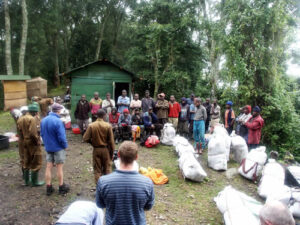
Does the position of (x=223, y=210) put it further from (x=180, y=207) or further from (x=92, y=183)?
(x=92, y=183)

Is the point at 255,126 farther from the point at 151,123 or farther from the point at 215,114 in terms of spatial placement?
the point at 151,123

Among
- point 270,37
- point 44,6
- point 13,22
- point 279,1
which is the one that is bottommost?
point 270,37

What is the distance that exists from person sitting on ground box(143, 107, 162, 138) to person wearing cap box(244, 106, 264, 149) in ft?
10.6

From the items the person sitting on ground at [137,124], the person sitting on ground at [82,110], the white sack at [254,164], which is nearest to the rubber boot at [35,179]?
the person sitting on ground at [82,110]

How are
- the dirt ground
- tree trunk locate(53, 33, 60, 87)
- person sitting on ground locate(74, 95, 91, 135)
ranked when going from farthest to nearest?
tree trunk locate(53, 33, 60, 87) < person sitting on ground locate(74, 95, 91, 135) < the dirt ground

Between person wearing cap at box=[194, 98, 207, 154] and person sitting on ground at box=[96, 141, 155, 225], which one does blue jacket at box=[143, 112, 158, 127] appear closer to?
person wearing cap at box=[194, 98, 207, 154]

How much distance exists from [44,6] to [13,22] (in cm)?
312

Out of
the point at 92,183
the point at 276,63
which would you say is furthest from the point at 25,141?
the point at 276,63

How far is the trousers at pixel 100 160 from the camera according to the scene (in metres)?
4.04

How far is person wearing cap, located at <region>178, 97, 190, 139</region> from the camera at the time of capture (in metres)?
8.35

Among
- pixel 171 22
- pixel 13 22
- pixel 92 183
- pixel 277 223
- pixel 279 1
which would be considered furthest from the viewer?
pixel 13 22

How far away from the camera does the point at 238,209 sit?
3.20m

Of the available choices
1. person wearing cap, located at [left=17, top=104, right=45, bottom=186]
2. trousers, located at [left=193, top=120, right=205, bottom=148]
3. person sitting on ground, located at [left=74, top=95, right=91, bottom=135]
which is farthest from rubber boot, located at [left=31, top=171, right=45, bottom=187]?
trousers, located at [left=193, top=120, right=205, bottom=148]

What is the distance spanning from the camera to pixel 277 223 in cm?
158
